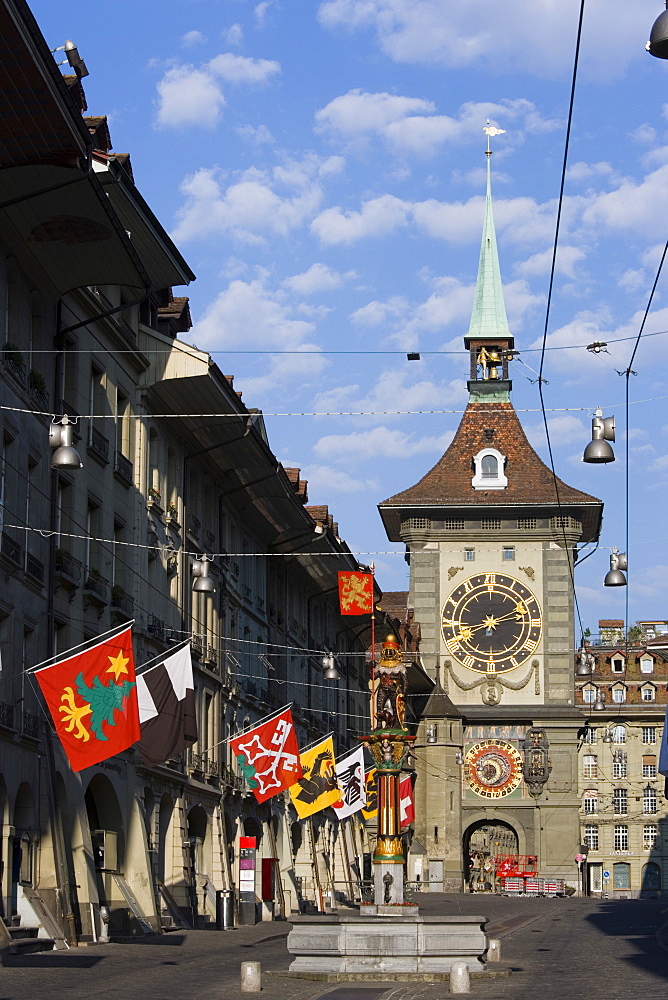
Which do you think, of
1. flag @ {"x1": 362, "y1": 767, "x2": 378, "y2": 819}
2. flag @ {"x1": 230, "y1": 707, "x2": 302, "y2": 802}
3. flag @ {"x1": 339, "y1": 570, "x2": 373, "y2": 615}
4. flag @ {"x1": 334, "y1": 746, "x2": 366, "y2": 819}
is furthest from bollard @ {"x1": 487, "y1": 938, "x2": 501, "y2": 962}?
flag @ {"x1": 339, "y1": 570, "x2": 373, "y2": 615}

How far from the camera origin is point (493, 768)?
298 ft

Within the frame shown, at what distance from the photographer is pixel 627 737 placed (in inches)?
4988

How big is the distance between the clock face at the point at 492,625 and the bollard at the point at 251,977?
68739 millimetres

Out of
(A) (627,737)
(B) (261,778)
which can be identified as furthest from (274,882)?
(A) (627,737)

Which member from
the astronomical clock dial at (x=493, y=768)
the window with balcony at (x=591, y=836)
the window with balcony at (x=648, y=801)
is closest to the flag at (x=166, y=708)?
the astronomical clock dial at (x=493, y=768)

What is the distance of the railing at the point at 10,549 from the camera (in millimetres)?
32125

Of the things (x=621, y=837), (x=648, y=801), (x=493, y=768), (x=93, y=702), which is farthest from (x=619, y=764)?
(x=93, y=702)

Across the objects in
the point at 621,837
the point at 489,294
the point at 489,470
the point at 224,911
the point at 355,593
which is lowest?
the point at 621,837

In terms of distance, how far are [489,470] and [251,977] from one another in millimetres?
74118

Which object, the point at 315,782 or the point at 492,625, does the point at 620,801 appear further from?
the point at 315,782

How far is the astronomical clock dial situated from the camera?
90.2 metres

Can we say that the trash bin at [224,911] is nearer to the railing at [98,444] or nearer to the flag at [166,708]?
the railing at [98,444]

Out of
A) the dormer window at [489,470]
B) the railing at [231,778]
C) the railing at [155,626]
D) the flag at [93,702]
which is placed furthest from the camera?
the dormer window at [489,470]

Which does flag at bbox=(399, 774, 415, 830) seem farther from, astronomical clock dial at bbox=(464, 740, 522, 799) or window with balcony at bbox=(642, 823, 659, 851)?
window with balcony at bbox=(642, 823, 659, 851)
